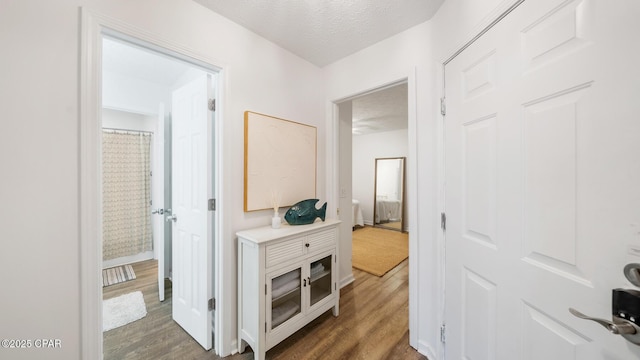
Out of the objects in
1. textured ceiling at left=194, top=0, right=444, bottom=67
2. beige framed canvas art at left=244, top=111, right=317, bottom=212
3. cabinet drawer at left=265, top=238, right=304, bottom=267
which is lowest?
cabinet drawer at left=265, top=238, right=304, bottom=267

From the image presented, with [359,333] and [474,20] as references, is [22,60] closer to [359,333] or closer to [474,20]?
[474,20]

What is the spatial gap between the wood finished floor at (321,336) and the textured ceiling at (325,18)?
97.7 inches

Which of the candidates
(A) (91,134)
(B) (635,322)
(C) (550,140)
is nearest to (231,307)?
(A) (91,134)

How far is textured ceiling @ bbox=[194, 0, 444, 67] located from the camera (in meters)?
1.49

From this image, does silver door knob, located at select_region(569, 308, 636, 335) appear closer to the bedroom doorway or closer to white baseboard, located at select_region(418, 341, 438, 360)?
white baseboard, located at select_region(418, 341, 438, 360)

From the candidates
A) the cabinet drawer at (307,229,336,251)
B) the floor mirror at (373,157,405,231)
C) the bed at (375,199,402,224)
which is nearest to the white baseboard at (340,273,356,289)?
the cabinet drawer at (307,229,336,251)

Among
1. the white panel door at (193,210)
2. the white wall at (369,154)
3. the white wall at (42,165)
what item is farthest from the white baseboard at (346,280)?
the white wall at (369,154)

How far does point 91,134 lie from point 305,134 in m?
1.46

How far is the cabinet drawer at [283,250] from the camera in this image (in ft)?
5.03

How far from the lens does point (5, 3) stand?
36.6 inches

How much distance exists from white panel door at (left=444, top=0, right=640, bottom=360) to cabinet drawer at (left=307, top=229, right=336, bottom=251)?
3.32 ft

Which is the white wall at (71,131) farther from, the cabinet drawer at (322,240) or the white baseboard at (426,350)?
the cabinet drawer at (322,240)

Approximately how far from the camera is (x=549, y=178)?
0.81 metres

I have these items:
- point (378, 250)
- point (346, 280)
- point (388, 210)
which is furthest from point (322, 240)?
point (388, 210)
